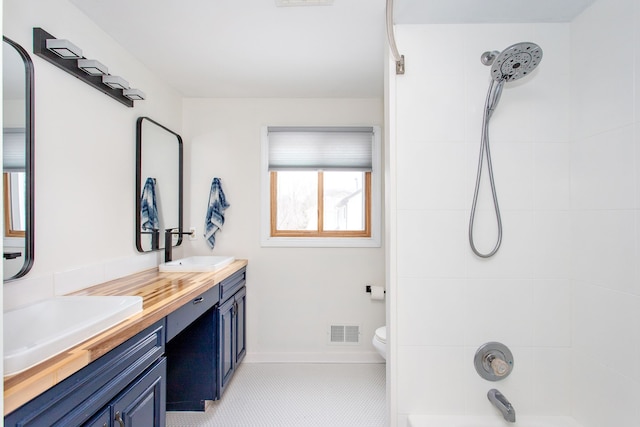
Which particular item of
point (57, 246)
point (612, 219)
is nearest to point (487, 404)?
point (612, 219)

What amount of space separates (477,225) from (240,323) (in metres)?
2.01

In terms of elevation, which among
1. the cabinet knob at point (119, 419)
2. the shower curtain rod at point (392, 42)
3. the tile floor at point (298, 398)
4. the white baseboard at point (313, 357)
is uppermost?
the shower curtain rod at point (392, 42)

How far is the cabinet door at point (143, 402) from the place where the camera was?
1.20 metres

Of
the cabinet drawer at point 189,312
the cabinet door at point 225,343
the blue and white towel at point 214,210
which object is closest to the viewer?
the cabinet drawer at point 189,312

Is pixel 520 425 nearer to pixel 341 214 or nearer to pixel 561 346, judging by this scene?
pixel 561 346

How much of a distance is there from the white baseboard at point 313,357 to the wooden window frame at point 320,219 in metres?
1.02

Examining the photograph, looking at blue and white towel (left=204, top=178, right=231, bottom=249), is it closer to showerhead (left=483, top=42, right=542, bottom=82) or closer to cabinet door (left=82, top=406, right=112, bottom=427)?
cabinet door (left=82, top=406, right=112, bottom=427)

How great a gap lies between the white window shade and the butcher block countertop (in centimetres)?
107

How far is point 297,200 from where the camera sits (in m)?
3.09

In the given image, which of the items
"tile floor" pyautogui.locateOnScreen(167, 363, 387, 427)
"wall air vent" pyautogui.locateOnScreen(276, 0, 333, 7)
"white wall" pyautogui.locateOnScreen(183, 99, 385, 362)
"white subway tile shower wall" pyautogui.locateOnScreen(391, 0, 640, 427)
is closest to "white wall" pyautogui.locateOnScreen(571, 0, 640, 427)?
"white subway tile shower wall" pyautogui.locateOnScreen(391, 0, 640, 427)

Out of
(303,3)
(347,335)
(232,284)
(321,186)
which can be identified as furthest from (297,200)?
(303,3)

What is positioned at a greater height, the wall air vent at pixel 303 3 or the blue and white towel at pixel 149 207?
the wall air vent at pixel 303 3

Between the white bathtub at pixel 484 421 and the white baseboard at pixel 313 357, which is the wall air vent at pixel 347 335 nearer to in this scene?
the white baseboard at pixel 313 357

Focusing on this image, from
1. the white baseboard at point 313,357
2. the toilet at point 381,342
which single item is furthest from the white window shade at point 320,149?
the white baseboard at point 313,357
